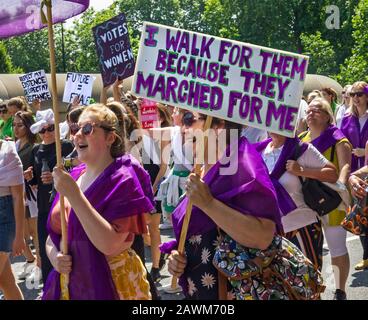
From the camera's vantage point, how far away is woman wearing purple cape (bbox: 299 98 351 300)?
6074 mm

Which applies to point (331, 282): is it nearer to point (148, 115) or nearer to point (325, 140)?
point (325, 140)

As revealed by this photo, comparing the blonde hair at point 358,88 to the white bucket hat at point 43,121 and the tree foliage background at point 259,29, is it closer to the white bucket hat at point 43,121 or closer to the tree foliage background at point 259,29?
the white bucket hat at point 43,121

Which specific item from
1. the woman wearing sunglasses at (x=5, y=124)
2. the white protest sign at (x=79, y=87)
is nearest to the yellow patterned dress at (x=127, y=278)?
the woman wearing sunglasses at (x=5, y=124)

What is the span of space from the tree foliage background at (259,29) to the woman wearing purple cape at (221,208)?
58.9 feet

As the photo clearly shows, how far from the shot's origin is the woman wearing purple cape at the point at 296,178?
5418mm

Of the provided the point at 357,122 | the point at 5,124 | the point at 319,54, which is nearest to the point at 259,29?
the point at 319,54

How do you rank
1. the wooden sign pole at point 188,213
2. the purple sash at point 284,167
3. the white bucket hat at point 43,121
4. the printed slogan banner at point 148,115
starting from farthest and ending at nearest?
the printed slogan banner at point 148,115 → the white bucket hat at point 43,121 → the purple sash at point 284,167 → the wooden sign pole at point 188,213

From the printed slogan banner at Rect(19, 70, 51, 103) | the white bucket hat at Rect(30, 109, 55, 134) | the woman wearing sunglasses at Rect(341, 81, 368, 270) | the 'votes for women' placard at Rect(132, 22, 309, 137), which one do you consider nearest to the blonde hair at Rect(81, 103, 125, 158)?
the 'votes for women' placard at Rect(132, 22, 309, 137)

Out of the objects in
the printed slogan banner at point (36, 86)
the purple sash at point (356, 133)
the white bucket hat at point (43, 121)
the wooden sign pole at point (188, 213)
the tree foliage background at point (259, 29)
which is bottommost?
the tree foliage background at point (259, 29)

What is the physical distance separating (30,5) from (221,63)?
4.15ft

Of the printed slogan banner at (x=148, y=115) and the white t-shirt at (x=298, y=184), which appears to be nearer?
the white t-shirt at (x=298, y=184)

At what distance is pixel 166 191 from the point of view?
758 centimetres

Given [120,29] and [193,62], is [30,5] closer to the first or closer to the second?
[193,62]
